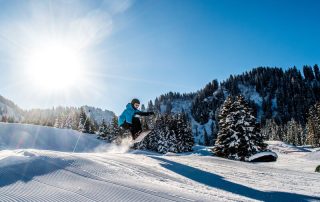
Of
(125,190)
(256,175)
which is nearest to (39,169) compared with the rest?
(125,190)

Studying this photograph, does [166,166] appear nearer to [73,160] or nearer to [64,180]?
[73,160]

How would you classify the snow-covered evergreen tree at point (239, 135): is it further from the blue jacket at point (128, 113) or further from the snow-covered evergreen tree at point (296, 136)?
the snow-covered evergreen tree at point (296, 136)

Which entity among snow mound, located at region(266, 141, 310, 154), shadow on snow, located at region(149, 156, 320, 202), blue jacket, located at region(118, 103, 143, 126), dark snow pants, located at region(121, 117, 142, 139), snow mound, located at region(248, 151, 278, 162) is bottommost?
shadow on snow, located at region(149, 156, 320, 202)

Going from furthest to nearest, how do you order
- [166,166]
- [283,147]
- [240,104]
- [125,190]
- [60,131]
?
[60,131]
[283,147]
[240,104]
[166,166]
[125,190]

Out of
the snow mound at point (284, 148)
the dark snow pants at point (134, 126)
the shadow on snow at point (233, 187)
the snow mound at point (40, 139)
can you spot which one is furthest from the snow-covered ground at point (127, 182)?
the snow mound at point (284, 148)

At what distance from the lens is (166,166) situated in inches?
472

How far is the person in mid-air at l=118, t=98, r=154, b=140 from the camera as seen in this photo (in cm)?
1393

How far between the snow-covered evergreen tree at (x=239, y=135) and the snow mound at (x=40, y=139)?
2991 cm

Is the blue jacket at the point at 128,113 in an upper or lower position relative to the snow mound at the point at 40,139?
upper

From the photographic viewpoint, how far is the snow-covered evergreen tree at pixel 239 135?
95.0 feet

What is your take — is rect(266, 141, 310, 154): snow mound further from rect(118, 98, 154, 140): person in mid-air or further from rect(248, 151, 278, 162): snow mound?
rect(118, 98, 154, 140): person in mid-air

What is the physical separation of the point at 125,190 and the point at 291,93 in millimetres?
215267

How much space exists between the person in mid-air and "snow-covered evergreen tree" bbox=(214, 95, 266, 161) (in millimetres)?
17221

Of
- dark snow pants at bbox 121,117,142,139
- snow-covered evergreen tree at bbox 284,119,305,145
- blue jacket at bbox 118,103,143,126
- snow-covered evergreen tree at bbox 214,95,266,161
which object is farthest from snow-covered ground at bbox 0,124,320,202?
snow-covered evergreen tree at bbox 284,119,305,145
